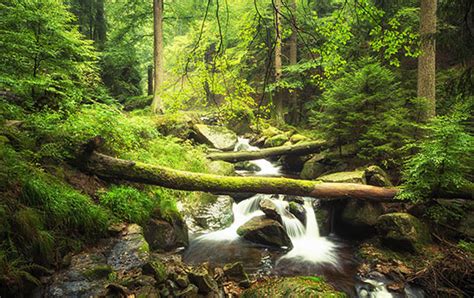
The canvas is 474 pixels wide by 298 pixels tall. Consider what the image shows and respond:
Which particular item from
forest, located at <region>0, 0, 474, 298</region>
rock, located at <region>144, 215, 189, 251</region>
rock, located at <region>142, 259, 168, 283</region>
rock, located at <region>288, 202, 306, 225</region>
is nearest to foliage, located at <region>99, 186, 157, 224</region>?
forest, located at <region>0, 0, 474, 298</region>

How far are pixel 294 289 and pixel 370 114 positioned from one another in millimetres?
7021

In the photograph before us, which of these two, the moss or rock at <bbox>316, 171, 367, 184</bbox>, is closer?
the moss

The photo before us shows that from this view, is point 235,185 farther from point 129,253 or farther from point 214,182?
point 129,253

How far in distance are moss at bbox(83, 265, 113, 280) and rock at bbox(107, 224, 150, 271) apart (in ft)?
0.78

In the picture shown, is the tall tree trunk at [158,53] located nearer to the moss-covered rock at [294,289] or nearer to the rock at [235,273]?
the rock at [235,273]

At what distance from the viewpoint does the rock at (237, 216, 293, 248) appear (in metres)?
7.53

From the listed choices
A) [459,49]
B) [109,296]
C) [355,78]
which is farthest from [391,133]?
[109,296]

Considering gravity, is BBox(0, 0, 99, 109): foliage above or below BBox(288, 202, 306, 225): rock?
above

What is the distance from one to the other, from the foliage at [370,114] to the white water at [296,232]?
2.71 m

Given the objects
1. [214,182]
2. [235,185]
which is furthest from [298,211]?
[214,182]

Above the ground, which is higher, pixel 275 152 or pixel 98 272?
pixel 275 152

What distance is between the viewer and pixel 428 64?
29.2ft

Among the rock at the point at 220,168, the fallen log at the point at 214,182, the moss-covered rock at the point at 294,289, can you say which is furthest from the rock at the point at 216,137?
the moss-covered rock at the point at 294,289

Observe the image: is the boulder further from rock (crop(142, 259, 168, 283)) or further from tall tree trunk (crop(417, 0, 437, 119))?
rock (crop(142, 259, 168, 283))
